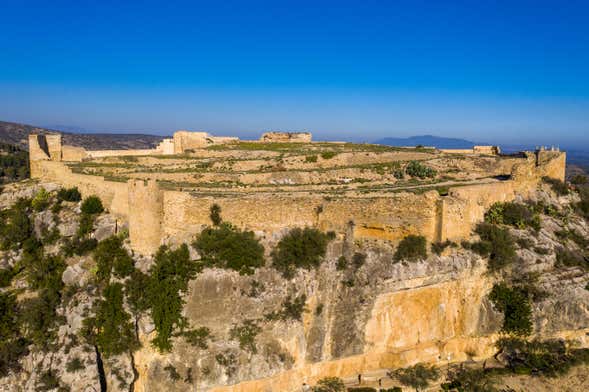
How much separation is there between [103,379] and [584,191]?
2527cm

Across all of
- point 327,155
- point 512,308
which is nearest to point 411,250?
point 512,308

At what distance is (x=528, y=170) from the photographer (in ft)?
72.3

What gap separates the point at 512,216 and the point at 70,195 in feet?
60.2

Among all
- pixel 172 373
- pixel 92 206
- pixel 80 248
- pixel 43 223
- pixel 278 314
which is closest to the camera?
pixel 172 373

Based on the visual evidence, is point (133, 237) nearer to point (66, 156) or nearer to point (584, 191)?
point (66, 156)

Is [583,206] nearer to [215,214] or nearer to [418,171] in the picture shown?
[418,171]

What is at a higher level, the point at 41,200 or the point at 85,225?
the point at 41,200

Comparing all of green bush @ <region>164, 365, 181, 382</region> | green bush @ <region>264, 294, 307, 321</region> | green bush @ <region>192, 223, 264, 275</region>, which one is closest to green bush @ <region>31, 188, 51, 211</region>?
green bush @ <region>192, 223, 264, 275</region>

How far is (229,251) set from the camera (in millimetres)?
14602

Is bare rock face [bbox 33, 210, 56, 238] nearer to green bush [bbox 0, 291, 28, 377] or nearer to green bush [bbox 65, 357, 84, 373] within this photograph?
green bush [bbox 0, 291, 28, 377]

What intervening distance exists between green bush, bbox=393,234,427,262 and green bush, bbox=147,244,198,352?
670 cm

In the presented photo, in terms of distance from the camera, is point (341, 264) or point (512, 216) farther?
point (512, 216)

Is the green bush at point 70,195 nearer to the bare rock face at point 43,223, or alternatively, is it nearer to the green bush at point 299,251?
the bare rock face at point 43,223

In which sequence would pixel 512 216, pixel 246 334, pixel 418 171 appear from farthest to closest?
pixel 418 171, pixel 512 216, pixel 246 334
